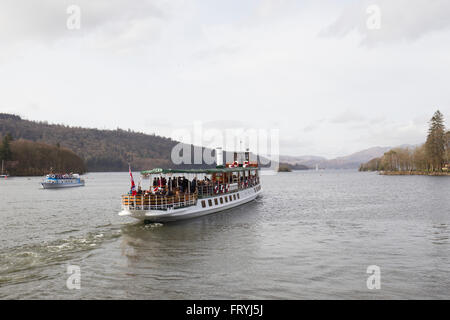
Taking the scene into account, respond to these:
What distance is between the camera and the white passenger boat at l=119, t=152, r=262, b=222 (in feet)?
97.6

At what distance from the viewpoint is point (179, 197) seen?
3266 centimetres

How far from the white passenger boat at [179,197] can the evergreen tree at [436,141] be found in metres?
124

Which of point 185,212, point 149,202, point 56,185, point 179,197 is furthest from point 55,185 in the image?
point 149,202

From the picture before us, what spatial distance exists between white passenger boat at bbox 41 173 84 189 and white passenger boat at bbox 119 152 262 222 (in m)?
76.9

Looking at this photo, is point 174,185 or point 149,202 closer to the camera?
point 149,202

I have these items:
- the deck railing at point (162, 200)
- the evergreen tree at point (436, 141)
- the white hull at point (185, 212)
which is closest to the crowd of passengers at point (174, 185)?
the deck railing at point (162, 200)

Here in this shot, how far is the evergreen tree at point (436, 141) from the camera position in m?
140

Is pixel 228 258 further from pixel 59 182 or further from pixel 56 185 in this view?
pixel 59 182

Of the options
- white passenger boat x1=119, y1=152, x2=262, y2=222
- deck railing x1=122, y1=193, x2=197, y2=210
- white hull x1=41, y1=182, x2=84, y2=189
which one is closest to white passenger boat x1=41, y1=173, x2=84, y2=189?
white hull x1=41, y1=182, x2=84, y2=189

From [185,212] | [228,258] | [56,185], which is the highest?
[185,212]

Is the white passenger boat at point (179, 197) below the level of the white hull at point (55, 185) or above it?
above

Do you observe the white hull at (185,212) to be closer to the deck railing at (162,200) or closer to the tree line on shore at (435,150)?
the deck railing at (162,200)

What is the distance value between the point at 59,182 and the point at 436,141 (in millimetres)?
146025
